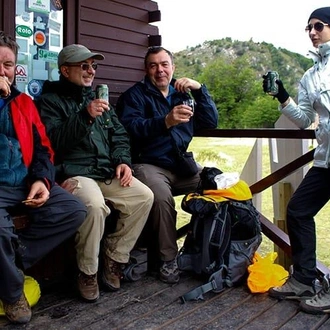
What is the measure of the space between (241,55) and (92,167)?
15.8m

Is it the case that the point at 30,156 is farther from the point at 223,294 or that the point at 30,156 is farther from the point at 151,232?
the point at 223,294

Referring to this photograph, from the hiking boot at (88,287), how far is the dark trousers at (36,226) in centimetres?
29

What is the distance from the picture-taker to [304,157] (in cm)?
277

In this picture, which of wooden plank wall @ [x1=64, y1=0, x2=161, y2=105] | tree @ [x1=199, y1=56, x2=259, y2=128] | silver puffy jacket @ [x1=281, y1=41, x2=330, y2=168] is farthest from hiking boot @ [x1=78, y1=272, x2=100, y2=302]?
tree @ [x1=199, y1=56, x2=259, y2=128]

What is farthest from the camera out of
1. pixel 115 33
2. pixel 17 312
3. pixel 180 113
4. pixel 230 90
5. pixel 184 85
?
pixel 230 90

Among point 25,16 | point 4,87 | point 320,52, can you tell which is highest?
point 25,16

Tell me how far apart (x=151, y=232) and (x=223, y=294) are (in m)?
0.69

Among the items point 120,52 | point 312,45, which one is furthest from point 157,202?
point 120,52

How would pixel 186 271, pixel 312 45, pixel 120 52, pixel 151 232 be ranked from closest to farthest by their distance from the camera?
pixel 312 45 → pixel 186 271 → pixel 151 232 → pixel 120 52

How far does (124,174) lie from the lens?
2555 millimetres

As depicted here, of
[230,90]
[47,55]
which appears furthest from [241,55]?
[47,55]

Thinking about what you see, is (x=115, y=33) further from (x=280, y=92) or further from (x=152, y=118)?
(x=280, y=92)

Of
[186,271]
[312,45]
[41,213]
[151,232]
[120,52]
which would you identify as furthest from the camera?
[120,52]

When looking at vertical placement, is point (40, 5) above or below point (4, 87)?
above
